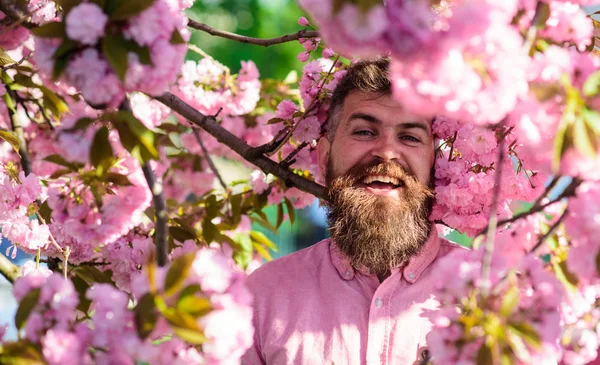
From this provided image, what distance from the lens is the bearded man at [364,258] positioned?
1.93 metres

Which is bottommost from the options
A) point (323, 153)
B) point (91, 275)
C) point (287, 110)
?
point (91, 275)

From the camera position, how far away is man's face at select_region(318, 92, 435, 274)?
211 cm

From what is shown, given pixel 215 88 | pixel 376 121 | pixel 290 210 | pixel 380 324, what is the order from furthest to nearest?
pixel 215 88
pixel 290 210
pixel 376 121
pixel 380 324

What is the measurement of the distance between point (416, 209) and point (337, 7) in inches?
49.9

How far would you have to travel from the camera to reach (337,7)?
0.94 m

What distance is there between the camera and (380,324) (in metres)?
1.93

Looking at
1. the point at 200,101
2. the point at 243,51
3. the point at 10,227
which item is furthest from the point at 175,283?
the point at 243,51

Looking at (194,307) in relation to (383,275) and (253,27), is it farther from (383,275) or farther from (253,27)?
(253,27)

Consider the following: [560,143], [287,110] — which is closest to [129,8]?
[560,143]

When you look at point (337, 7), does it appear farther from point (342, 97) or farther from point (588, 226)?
point (342, 97)

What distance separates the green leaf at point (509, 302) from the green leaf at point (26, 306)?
757 millimetres

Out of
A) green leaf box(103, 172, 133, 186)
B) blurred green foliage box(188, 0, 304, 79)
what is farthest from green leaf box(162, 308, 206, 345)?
blurred green foliage box(188, 0, 304, 79)

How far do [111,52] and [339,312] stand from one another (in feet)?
3.80

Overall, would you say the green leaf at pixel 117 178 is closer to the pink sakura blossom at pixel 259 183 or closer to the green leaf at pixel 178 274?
the green leaf at pixel 178 274
